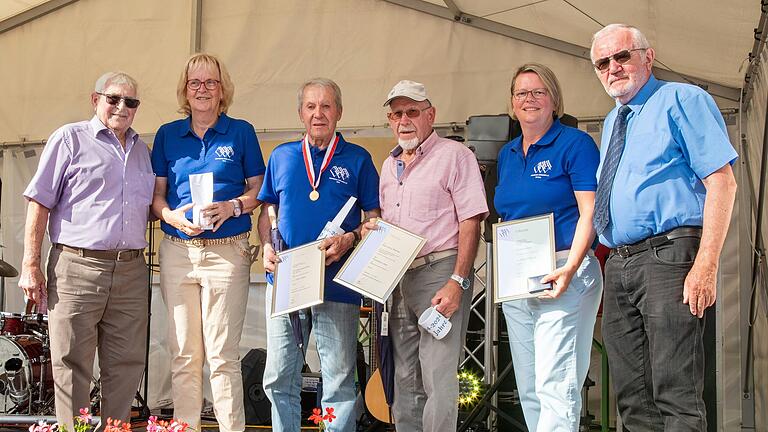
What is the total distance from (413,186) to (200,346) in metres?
1.11

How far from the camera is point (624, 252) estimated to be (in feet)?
8.27

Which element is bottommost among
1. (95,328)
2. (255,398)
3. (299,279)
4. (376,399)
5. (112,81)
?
(255,398)

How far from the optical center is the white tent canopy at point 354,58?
5266 mm

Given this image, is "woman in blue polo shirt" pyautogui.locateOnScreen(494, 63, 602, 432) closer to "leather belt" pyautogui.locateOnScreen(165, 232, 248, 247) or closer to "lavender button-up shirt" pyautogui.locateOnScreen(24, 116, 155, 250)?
"leather belt" pyautogui.locateOnScreen(165, 232, 248, 247)

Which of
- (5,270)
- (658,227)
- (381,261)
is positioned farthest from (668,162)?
(5,270)

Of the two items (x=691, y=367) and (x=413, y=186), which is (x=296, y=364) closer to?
(x=413, y=186)

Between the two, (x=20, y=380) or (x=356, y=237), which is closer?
(x=356, y=237)

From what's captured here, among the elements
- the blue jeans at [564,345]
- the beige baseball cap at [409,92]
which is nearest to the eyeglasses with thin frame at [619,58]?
the blue jeans at [564,345]

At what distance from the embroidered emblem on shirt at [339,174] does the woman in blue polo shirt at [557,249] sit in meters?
0.62

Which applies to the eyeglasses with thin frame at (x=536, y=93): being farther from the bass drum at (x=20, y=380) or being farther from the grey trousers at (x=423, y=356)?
the bass drum at (x=20, y=380)

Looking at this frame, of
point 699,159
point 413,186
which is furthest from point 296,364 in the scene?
point 699,159

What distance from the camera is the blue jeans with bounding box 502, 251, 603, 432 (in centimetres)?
278

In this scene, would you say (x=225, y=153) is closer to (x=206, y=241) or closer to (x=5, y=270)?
(x=206, y=241)

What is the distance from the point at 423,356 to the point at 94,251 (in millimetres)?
1418
